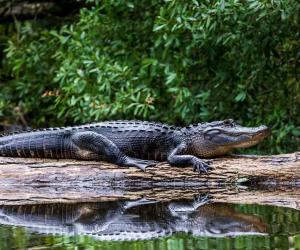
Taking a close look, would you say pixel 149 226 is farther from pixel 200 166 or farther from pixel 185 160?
pixel 185 160

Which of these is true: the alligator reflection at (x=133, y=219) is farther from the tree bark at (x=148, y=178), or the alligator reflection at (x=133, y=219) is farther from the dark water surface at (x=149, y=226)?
the tree bark at (x=148, y=178)

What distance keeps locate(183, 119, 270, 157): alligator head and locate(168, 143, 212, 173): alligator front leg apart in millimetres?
213

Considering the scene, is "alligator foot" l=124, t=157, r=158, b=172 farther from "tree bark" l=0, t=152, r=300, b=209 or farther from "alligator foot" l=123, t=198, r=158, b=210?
"alligator foot" l=123, t=198, r=158, b=210

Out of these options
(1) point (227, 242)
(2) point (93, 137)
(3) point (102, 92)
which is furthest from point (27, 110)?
(1) point (227, 242)

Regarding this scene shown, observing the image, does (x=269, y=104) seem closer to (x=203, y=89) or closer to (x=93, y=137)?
(x=203, y=89)

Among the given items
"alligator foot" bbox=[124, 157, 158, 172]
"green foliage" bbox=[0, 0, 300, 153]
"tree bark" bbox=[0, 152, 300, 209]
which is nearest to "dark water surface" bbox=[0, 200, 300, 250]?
"tree bark" bbox=[0, 152, 300, 209]

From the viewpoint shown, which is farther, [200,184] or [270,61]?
[270,61]

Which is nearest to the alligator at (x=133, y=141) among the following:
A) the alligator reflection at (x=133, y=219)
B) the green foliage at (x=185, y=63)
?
the alligator reflection at (x=133, y=219)

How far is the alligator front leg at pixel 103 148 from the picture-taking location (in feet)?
29.3

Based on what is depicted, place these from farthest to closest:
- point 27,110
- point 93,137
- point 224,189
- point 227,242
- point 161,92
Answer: point 27,110 → point 161,92 → point 93,137 → point 224,189 → point 227,242

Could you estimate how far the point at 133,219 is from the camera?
22.3ft

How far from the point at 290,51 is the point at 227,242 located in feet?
21.4

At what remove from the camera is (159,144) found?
9250 mm

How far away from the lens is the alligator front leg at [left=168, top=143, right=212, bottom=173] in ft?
28.5
